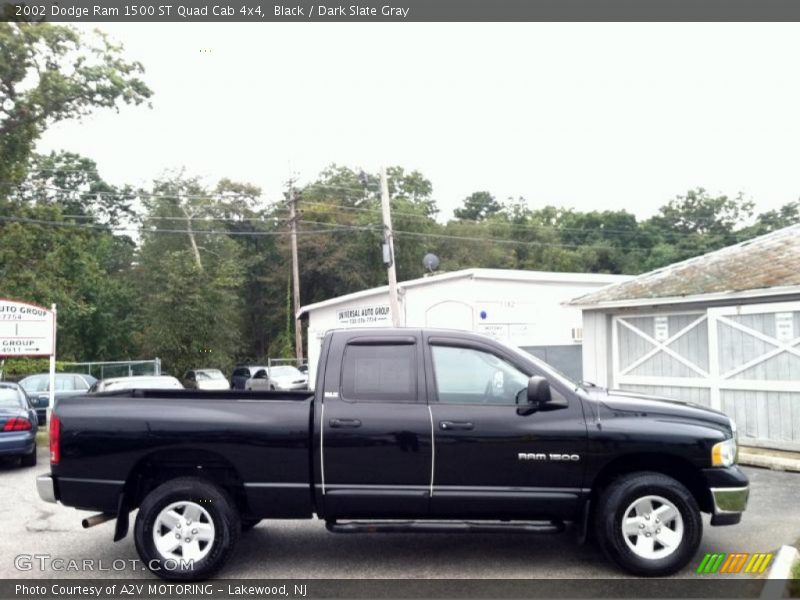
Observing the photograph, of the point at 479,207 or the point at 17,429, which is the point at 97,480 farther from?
the point at 479,207

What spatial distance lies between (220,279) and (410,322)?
782 inches

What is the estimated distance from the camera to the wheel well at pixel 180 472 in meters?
6.15

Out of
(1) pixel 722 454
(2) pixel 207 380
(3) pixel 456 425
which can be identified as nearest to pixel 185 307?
(2) pixel 207 380

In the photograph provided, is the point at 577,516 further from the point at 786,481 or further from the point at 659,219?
the point at 659,219

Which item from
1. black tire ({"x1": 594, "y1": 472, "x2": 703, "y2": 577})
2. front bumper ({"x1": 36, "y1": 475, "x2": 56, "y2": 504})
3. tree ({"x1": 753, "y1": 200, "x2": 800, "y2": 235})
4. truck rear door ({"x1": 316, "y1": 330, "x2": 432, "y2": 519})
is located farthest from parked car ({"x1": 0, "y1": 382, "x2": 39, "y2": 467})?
tree ({"x1": 753, "y1": 200, "x2": 800, "y2": 235})

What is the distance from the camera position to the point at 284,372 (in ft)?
98.3

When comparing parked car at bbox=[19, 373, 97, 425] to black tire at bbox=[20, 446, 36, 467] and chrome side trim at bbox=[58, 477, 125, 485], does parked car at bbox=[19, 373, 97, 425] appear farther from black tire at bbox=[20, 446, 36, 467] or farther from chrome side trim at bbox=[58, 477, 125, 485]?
chrome side trim at bbox=[58, 477, 125, 485]

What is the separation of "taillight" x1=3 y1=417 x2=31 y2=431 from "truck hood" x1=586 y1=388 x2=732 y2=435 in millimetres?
8935

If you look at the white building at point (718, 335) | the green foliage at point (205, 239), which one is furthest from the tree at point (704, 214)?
the white building at point (718, 335)

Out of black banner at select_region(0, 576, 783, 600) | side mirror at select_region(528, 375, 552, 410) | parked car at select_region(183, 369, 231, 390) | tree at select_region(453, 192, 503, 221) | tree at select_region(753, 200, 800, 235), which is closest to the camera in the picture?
black banner at select_region(0, 576, 783, 600)

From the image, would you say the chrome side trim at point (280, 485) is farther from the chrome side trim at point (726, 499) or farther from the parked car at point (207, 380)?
the parked car at point (207, 380)

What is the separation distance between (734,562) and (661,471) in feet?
3.22

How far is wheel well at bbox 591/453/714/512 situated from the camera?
6.15 m

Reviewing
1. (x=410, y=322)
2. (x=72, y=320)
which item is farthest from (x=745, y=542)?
(x=72, y=320)
